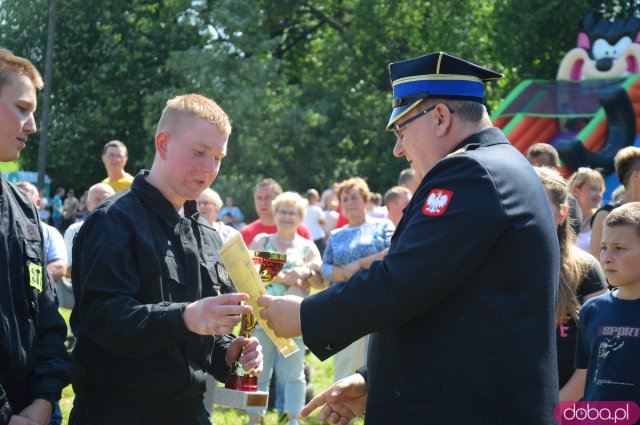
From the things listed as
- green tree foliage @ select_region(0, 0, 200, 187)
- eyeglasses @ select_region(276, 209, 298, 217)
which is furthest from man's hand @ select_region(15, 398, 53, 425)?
green tree foliage @ select_region(0, 0, 200, 187)

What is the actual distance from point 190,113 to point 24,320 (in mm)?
1023

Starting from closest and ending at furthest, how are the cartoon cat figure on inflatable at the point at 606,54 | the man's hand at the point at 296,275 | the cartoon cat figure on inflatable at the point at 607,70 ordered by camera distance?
1. the man's hand at the point at 296,275
2. the cartoon cat figure on inflatable at the point at 607,70
3. the cartoon cat figure on inflatable at the point at 606,54

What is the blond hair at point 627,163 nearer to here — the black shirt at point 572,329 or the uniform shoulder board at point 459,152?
the black shirt at point 572,329

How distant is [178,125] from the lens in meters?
3.55

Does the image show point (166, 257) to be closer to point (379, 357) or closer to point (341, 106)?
point (379, 357)

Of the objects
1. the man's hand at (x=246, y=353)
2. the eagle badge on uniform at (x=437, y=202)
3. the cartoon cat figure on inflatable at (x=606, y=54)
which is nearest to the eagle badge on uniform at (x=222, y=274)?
the man's hand at (x=246, y=353)

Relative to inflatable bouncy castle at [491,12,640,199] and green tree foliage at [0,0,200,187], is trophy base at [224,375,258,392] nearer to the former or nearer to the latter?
inflatable bouncy castle at [491,12,640,199]

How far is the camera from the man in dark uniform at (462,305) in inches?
109

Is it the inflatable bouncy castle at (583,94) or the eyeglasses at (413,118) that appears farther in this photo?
the inflatable bouncy castle at (583,94)

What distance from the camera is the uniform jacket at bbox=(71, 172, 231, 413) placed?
3121mm

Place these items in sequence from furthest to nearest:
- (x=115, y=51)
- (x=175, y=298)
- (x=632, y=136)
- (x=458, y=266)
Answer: (x=115, y=51)
(x=632, y=136)
(x=175, y=298)
(x=458, y=266)

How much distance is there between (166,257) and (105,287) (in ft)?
0.93

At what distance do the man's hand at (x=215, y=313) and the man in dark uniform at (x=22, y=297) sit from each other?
637 millimetres

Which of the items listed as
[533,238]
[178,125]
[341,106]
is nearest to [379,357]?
[533,238]
